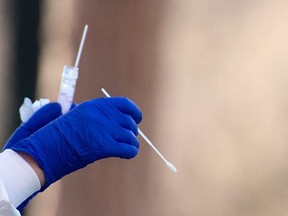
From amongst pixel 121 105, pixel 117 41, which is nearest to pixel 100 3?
pixel 117 41

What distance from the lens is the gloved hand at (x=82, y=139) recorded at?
1004 mm

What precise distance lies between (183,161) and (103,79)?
425 mm

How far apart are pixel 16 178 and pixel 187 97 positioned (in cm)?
80

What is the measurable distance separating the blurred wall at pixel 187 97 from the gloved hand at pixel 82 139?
2.01ft

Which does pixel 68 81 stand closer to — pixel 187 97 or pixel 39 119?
pixel 39 119

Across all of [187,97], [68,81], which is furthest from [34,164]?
[187,97]

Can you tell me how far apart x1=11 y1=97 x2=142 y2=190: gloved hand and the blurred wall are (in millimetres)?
613

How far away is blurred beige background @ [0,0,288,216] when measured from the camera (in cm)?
149

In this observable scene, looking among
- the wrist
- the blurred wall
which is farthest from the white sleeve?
the blurred wall

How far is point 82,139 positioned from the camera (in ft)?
3.30

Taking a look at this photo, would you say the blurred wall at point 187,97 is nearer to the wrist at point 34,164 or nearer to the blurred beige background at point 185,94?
the blurred beige background at point 185,94

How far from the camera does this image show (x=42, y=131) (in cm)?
103

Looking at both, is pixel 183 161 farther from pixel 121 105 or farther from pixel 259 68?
pixel 121 105

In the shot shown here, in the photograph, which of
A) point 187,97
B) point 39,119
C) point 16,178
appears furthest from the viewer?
point 187,97
